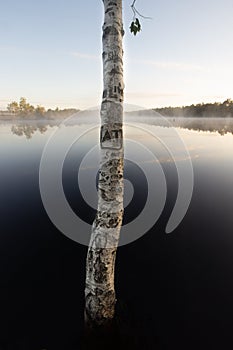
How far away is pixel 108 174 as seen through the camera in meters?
4.33

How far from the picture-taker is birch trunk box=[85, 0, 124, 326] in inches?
160

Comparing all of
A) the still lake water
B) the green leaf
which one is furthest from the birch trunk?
the still lake water

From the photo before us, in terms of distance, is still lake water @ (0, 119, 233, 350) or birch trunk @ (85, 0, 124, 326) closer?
birch trunk @ (85, 0, 124, 326)

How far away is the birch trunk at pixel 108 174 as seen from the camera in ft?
13.4

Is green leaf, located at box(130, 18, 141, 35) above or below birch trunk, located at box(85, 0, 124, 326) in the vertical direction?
above

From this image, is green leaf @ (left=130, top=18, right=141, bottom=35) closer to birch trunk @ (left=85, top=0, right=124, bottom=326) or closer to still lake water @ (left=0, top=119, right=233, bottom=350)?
birch trunk @ (left=85, top=0, right=124, bottom=326)

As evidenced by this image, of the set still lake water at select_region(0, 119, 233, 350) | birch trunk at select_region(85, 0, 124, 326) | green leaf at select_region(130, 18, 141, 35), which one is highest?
green leaf at select_region(130, 18, 141, 35)

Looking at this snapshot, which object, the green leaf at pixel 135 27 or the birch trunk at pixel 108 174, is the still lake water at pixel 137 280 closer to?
the birch trunk at pixel 108 174

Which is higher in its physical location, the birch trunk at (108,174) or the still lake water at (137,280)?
the birch trunk at (108,174)

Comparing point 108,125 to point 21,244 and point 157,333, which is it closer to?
point 157,333

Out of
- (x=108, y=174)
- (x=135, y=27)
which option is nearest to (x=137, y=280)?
(x=108, y=174)

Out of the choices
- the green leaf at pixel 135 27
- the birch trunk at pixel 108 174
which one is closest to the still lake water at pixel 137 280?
the birch trunk at pixel 108 174

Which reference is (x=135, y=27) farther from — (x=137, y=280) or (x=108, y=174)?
(x=137, y=280)

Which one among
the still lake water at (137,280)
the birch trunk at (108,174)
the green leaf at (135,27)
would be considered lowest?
the still lake water at (137,280)
